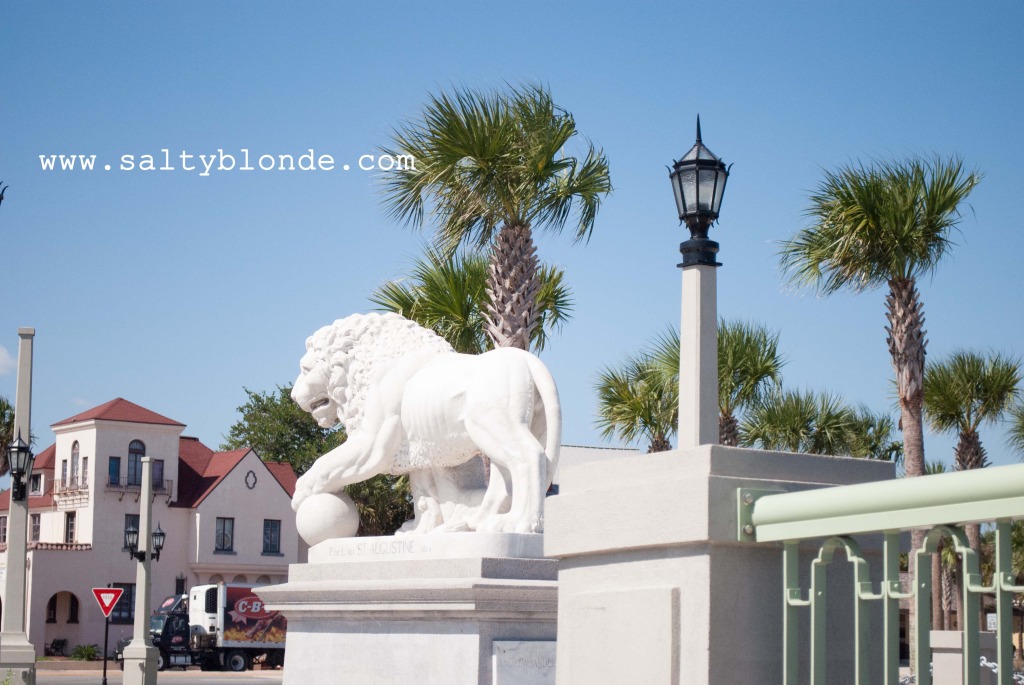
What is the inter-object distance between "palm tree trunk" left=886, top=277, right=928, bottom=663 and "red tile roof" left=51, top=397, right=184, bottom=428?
34103mm

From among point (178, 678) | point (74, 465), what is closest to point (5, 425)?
point (74, 465)

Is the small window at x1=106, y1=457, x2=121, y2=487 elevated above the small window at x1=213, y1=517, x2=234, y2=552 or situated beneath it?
elevated above

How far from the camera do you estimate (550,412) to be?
8781 mm

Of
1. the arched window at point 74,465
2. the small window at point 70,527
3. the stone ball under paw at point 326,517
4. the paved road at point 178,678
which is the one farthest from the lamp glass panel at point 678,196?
the small window at point 70,527

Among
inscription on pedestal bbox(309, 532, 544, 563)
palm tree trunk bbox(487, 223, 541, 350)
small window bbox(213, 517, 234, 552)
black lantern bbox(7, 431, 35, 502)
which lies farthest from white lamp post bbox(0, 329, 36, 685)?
small window bbox(213, 517, 234, 552)

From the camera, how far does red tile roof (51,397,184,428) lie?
4778 centimetres

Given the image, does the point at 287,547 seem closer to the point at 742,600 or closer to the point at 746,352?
the point at 746,352

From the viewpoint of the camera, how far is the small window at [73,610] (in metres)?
46.2

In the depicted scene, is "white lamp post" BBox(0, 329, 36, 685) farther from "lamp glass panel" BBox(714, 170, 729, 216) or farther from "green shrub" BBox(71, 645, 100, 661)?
"green shrub" BBox(71, 645, 100, 661)

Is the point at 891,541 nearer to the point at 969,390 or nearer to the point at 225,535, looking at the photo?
the point at 969,390

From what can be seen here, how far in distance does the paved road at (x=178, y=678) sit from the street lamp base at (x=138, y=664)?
8.17 m

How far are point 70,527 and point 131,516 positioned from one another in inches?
95.2

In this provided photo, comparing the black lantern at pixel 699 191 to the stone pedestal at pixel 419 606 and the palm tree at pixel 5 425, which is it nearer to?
the stone pedestal at pixel 419 606

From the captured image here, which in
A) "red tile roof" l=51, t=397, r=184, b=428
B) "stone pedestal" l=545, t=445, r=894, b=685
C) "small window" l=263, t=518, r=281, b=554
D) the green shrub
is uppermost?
"red tile roof" l=51, t=397, r=184, b=428
